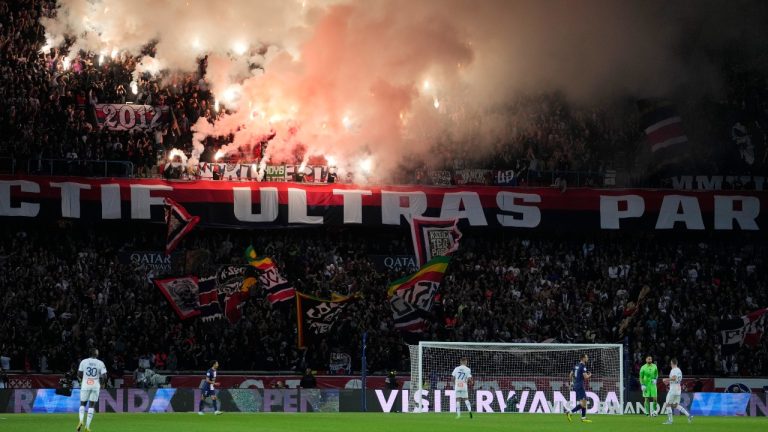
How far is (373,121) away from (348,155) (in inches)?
67.7

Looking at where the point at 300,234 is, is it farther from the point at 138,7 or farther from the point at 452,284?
the point at 138,7

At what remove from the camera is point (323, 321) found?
4069 centimetres

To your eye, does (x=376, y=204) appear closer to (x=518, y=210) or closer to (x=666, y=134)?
(x=518, y=210)

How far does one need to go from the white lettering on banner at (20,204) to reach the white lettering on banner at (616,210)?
22718 mm

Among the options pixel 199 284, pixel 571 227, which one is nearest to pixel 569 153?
pixel 571 227

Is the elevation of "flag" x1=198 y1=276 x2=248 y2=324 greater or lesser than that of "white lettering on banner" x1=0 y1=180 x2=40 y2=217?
lesser

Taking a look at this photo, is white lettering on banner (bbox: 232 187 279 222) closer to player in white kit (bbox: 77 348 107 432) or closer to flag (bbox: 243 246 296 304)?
flag (bbox: 243 246 296 304)

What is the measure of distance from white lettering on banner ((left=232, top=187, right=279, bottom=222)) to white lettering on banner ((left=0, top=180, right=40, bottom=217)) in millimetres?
7595

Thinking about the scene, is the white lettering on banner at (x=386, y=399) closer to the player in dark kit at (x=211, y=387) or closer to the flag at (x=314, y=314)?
the flag at (x=314, y=314)

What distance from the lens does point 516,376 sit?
3888 cm

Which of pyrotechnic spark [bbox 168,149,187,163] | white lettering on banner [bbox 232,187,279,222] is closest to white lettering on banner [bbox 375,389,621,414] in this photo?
white lettering on banner [bbox 232,187,279,222]

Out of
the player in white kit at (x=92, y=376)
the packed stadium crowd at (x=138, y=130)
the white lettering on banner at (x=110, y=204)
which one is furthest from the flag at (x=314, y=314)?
the player in white kit at (x=92, y=376)

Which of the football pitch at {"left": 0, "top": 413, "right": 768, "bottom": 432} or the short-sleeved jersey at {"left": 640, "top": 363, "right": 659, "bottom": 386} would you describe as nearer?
the football pitch at {"left": 0, "top": 413, "right": 768, "bottom": 432}

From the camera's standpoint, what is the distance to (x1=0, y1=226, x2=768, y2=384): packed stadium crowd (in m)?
39.6
